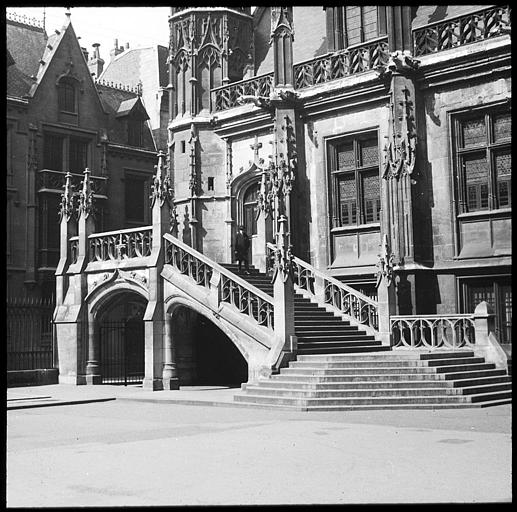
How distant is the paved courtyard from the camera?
291 inches

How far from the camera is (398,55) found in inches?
880

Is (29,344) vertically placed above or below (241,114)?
below

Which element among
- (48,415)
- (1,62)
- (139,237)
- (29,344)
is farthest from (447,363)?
(29,344)

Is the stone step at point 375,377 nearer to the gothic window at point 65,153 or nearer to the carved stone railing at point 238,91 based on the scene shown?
the carved stone railing at point 238,91

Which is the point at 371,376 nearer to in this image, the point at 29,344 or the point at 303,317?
the point at 303,317

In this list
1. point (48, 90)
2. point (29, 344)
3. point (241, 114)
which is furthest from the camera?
point (48, 90)

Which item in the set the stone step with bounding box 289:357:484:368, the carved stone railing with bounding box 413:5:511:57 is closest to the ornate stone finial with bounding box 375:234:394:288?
the stone step with bounding box 289:357:484:368

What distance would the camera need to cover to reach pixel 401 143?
22281 mm

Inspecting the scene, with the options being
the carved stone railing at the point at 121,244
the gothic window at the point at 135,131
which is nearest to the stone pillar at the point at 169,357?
the carved stone railing at the point at 121,244

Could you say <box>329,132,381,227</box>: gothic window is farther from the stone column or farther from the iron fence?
the iron fence

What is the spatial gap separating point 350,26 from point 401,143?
17.8 feet

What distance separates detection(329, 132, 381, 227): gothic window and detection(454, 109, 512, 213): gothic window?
9.00 feet

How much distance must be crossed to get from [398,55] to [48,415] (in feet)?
43.8

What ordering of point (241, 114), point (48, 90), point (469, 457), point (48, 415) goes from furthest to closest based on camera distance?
point (48, 90)
point (241, 114)
point (48, 415)
point (469, 457)
